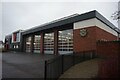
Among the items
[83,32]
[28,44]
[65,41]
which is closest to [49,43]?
[65,41]

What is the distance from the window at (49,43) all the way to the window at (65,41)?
2121 millimetres

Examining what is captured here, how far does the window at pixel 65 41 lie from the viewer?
69.1ft

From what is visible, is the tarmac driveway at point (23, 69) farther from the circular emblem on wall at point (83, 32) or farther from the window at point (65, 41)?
the window at point (65, 41)

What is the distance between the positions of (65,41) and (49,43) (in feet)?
15.0

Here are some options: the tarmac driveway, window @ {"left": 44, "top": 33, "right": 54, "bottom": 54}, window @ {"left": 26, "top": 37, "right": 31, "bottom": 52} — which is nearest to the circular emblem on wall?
the tarmac driveway

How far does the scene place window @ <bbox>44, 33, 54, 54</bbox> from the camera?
24984 millimetres

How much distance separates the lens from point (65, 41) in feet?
72.6

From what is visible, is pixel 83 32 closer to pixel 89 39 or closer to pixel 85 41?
pixel 85 41

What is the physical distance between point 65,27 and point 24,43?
57.9 feet

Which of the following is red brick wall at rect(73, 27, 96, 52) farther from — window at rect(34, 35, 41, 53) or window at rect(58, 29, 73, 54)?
window at rect(34, 35, 41, 53)

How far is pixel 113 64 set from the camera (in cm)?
589

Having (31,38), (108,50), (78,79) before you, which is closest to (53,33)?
(31,38)

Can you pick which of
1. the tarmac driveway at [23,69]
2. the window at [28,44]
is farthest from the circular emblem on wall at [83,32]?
the window at [28,44]

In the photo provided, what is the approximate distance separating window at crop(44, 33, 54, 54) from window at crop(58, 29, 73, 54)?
6.96 feet
